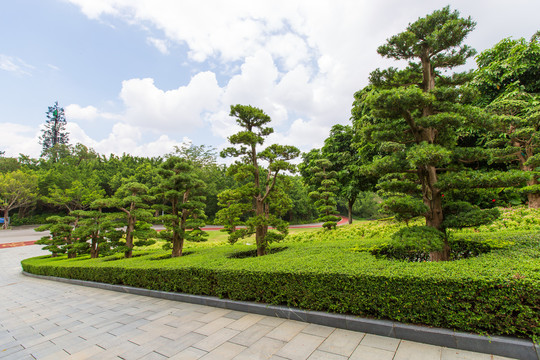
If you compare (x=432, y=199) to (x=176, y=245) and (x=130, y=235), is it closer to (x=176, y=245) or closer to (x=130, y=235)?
(x=176, y=245)

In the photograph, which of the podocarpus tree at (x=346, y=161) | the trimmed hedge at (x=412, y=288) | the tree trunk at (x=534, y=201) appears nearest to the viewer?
the trimmed hedge at (x=412, y=288)

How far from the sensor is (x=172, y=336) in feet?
10.3

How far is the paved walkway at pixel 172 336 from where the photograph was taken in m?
2.47

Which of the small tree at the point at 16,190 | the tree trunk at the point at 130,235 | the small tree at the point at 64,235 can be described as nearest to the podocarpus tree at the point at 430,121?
the tree trunk at the point at 130,235

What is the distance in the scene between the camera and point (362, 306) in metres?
2.90

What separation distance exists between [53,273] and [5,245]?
51.0 feet

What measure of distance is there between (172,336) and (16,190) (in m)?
35.5

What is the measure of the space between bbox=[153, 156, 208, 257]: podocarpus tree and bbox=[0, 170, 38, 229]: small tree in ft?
98.8

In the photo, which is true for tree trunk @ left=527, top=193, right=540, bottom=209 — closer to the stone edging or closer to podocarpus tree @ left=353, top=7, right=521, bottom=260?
podocarpus tree @ left=353, top=7, right=521, bottom=260

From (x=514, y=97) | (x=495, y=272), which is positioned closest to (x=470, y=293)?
(x=495, y=272)

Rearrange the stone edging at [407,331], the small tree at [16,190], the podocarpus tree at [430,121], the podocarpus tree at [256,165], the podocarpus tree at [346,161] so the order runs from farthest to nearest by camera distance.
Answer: the small tree at [16,190] < the podocarpus tree at [346,161] < the podocarpus tree at [256,165] < the podocarpus tree at [430,121] < the stone edging at [407,331]

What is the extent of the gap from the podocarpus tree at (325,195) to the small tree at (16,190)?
3257cm

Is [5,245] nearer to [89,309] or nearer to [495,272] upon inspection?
[89,309]

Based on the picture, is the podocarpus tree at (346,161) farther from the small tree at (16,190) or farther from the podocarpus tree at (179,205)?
the small tree at (16,190)
